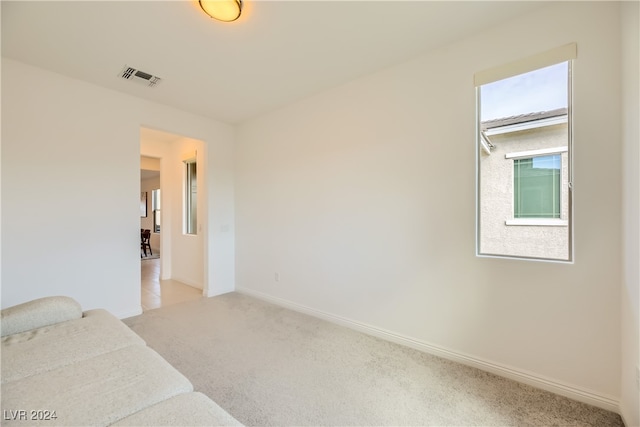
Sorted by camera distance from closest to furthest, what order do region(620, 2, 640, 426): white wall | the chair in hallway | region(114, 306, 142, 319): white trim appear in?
region(620, 2, 640, 426): white wall < region(114, 306, 142, 319): white trim < the chair in hallway

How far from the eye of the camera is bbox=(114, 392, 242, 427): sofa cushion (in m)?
0.84

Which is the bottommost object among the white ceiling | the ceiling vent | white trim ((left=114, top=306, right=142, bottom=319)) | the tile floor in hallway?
the tile floor in hallway

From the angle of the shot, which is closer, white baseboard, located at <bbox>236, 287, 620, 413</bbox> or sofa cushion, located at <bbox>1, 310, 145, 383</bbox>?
sofa cushion, located at <bbox>1, 310, 145, 383</bbox>

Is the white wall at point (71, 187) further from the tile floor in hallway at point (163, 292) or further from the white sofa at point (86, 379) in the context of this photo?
the white sofa at point (86, 379)

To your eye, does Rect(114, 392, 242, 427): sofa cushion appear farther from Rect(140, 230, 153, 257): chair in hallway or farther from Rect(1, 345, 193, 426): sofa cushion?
Rect(140, 230, 153, 257): chair in hallway

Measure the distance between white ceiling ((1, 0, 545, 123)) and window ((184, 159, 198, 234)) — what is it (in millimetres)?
1931

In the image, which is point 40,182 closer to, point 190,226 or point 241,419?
point 190,226

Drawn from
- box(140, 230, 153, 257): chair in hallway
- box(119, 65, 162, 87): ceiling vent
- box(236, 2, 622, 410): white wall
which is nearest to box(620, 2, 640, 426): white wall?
box(236, 2, 622, 410): white wall

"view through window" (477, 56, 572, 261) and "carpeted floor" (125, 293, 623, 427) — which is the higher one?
"view through window" (477, 56, 572, 261)

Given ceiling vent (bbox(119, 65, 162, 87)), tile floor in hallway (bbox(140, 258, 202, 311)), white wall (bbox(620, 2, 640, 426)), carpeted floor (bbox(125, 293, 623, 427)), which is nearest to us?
white wall (bbox(620, 2, 640, 426))

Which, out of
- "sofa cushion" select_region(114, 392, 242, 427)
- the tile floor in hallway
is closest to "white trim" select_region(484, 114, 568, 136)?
"sofa cushion" select_region(114, 392, 242, 427)

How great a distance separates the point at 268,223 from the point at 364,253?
158 centimetres

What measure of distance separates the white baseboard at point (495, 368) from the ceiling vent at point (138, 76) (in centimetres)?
315

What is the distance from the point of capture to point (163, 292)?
4.20 meters
